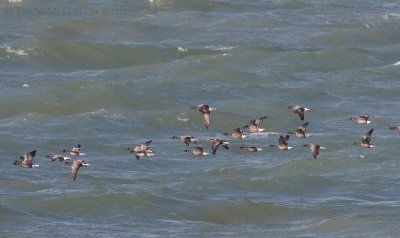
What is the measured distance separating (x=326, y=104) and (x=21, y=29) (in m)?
14.0

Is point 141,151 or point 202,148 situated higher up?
point 141,151

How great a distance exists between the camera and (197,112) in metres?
39.4

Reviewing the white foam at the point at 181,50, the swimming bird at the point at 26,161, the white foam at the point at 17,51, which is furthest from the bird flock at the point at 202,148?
the white foam at the point at 181,50

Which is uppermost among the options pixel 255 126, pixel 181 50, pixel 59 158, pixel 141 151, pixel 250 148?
pixel 181 50

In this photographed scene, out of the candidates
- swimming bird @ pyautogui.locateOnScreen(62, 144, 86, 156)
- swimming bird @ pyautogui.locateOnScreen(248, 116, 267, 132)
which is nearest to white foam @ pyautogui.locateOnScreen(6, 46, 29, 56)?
swimming bird @ pyautogui.locateOnScreen(248, 116, 267, 132)

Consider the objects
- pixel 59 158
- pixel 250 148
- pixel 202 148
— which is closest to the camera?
pixel 59 158

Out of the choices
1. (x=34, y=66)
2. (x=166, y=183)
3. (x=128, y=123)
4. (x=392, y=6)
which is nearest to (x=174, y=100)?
(x=128, y=123)

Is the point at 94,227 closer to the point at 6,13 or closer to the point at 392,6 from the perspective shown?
the point at 6,13

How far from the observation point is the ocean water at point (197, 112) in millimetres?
29688

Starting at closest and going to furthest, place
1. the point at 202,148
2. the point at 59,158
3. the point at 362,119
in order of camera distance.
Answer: the point at 59,158 → the point at 202,148 → the point at 362,119

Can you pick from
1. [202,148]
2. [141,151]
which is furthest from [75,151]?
[202,148]

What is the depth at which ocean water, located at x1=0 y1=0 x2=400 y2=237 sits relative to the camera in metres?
29.7

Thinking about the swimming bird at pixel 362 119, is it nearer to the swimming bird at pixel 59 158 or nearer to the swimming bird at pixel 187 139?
the swimming bird at pixel 187 139

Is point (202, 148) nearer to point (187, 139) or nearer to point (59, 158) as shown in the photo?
point (187, 139)
